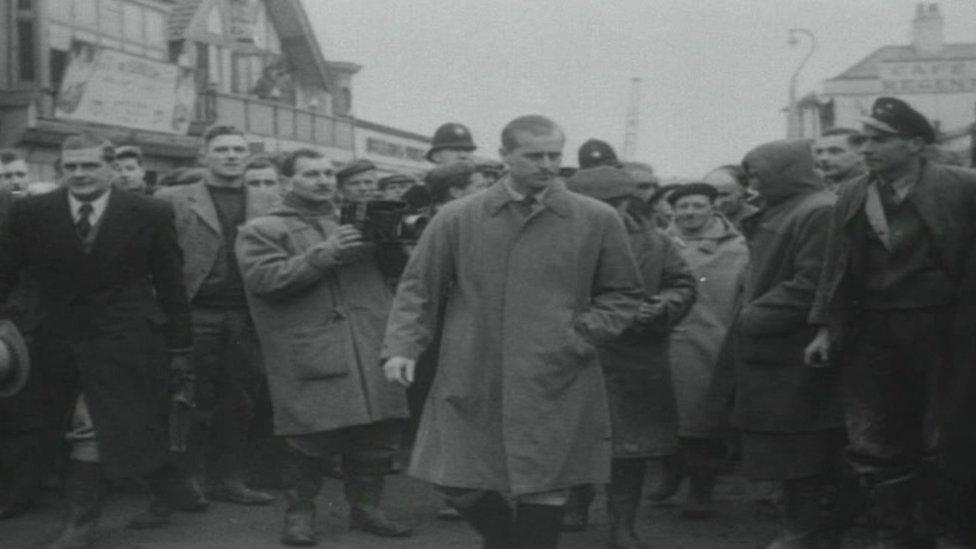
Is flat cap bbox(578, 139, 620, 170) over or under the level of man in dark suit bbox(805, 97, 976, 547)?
over

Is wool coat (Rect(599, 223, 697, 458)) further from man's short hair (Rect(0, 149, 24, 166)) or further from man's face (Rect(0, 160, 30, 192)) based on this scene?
man's short hair (Rect(0, 149, 24, 166))

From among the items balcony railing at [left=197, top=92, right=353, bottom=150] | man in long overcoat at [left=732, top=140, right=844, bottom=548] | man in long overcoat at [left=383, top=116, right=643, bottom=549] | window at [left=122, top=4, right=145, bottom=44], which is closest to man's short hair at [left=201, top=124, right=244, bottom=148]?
man in long overcoat at [left=383, top=116, right=643, bottom=549]

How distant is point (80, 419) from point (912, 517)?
3.92m

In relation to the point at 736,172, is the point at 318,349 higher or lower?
lower

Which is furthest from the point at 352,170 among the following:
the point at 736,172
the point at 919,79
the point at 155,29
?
the point at 155,29

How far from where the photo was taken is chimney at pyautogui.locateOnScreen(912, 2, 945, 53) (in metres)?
33.0

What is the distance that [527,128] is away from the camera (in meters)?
6.17

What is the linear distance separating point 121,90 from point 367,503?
20171 millimetres

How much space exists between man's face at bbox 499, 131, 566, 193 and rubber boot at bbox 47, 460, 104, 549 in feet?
9.04

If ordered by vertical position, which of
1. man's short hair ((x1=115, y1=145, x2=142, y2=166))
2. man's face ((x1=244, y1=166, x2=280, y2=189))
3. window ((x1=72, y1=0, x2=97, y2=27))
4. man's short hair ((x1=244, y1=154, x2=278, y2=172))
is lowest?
man's face ((x1=244, y1=166, x2=280, y2=189))

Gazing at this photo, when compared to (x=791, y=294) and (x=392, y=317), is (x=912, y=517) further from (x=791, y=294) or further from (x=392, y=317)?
(x=392, y=317)

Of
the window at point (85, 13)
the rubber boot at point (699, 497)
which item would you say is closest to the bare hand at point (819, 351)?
the rubber boot at point (699, 497)

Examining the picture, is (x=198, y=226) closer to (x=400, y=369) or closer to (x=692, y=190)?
(x=692, y=190)

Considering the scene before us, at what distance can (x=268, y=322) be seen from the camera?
8039 mm
